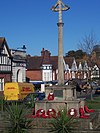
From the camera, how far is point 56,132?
42.3 feet

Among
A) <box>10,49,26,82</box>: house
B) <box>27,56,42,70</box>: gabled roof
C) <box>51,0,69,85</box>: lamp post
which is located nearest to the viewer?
<box>51,0,69,85</box>: lamp post

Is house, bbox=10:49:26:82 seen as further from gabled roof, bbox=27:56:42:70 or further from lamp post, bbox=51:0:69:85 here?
lamp post, bbox=51:0:69:85

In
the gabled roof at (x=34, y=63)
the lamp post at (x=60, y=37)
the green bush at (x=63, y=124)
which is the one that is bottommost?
the green bush at (x=63, y=124)

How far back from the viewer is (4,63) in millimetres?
47781

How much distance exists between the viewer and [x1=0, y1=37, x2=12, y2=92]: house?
46.9 m

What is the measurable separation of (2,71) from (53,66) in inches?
1048

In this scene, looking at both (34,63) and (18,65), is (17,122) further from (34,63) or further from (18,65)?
(34,63)

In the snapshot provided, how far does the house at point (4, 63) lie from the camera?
154ft

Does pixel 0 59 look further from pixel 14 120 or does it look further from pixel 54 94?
pixel 14 120

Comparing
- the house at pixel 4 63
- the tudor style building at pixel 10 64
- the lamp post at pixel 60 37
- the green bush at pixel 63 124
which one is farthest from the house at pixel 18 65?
the green bush at pixel 63 124

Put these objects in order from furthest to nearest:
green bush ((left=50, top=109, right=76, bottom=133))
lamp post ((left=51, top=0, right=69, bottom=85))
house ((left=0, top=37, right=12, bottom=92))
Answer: house ((left=0, top=37, right=12, bottom=92)), lamp post ((left=51, top=0, right=69, bottom=85)), green bush ((left=50, top=109, right=76, bottom=133))

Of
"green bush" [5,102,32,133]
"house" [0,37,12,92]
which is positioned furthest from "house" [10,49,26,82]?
"green bush" [5,102,32,133]

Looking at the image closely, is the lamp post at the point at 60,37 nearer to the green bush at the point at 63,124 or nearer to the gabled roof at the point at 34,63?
the green bush at the point at 63,124

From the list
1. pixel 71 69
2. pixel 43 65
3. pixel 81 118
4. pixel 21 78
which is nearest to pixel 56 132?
pixel 81 118
